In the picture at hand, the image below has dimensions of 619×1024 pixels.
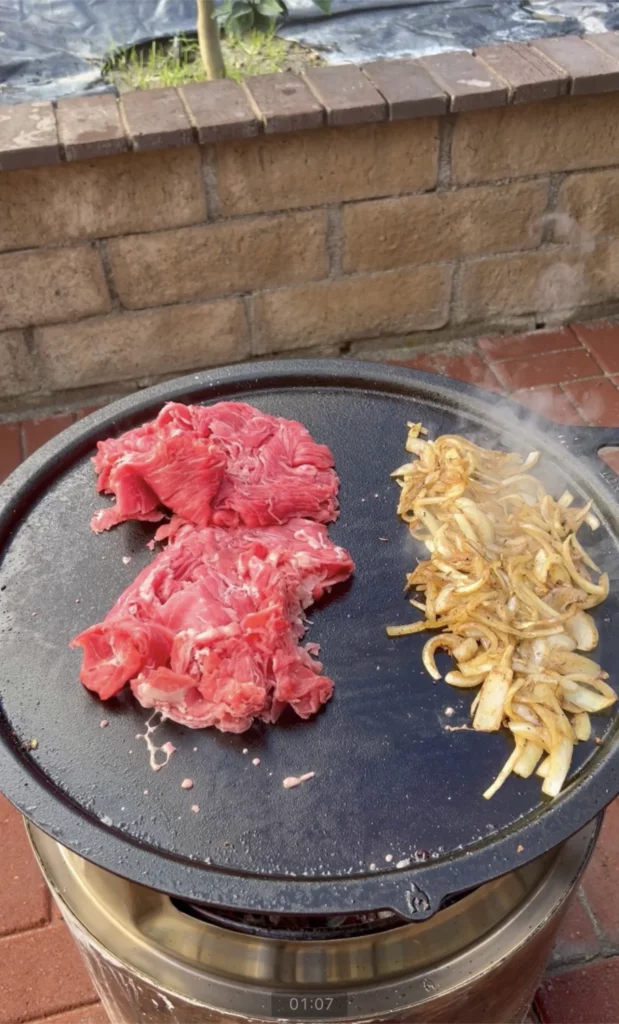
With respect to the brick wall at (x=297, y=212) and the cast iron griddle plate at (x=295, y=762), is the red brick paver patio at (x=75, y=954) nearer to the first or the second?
the cast iron griddle plate at (x=295, y=762)

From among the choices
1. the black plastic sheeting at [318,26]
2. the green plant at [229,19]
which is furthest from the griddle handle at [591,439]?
the black plastic sheeting at [318,26]

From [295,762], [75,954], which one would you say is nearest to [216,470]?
[295,762]

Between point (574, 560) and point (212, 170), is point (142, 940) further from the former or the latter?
point (212, 170)

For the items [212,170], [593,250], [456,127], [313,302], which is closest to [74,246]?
[212,170]

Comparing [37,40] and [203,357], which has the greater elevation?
[37,40]

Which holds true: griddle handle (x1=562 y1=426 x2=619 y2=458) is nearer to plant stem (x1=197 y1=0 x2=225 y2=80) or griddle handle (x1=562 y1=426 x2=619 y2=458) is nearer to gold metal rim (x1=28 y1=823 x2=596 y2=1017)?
gold metal rim (x1=28 y1=823 x2=596 y2=1017)

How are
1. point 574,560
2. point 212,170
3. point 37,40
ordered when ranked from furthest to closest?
point 37,40 < point 212,170 < point 574,560

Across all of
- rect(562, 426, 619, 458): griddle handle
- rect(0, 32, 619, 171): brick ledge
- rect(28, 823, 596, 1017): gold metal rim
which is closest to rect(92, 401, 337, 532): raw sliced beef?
rect(562, 426, 619, 458): griddle handle
